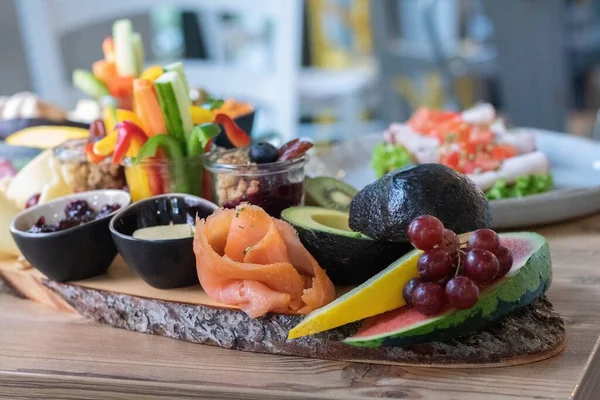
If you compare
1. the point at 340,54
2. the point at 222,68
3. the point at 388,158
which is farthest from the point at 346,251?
the point at 340,54

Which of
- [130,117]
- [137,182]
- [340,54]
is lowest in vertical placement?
[340,54]

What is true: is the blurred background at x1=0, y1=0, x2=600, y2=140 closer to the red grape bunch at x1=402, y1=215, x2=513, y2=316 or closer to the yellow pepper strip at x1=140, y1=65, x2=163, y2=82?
the yellow pepper strip at x1=140, y1=65, x2=163, y2=82

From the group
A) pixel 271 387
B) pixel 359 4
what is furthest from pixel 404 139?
pixel 359 4

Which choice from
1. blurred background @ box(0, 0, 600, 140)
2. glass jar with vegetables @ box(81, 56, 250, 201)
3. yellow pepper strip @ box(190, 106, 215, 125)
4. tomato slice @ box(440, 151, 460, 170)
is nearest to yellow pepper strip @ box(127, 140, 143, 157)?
glass jar with vegetables @ box(81, 56, 250, 201)

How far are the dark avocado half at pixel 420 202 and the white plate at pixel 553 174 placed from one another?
37 cm

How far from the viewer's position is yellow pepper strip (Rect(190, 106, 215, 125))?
4.52 ft

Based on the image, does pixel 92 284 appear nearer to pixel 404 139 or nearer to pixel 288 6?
pixel 404 139

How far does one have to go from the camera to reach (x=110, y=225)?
1186mm

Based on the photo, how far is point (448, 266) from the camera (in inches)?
36.8

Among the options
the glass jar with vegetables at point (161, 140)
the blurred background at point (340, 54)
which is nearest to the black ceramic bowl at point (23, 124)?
the glass jar with vegetables at point (161, 140)

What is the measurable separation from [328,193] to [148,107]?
357 mm

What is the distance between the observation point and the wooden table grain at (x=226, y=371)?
899 mm

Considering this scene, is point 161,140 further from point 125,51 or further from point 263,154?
point 125,51

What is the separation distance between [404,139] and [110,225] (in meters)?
0.80
